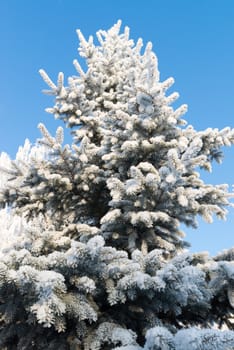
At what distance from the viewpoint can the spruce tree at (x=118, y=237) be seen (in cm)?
254

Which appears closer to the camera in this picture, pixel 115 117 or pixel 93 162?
pixel 115 117

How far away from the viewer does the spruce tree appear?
8.34 ft

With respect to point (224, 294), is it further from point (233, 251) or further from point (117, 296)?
point (117, 296)

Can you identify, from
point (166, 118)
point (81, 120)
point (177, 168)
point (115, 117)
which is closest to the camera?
point (177, 168)

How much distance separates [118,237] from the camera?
4.18 m

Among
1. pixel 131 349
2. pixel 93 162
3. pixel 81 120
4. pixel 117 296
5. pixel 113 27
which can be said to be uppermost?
pixel 113 27

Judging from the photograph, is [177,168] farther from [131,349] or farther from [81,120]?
[81,120]

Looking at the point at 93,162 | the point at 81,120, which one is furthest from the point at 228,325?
the point at 81,120


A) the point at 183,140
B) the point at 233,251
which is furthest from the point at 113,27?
the point at 233,251

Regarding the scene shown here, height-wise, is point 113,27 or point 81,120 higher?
point 113,27

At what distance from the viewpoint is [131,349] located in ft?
6.94

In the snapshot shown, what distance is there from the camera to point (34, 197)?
489cm

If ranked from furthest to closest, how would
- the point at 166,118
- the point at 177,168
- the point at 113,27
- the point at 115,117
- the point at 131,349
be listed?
the point at 113,27 < the point at 115,117 < the point at 166,118 < the point at 177,168 < the point at 131,349

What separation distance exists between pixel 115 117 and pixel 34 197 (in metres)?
1.71
